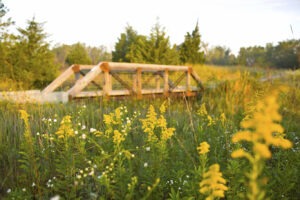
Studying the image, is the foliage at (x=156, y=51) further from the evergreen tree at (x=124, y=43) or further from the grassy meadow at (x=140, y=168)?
the grassy meadow at (x=140, y=168)

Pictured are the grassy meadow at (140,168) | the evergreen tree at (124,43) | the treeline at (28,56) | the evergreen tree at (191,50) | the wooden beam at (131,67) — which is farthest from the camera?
the evergreen tree at (124,43)

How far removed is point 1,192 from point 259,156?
2.15m

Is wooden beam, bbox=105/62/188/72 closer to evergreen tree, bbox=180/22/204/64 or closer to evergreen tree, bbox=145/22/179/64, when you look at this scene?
evergreen tree, bbox=145/22/179/64

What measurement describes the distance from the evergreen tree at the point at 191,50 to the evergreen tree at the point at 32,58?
11.7 meters

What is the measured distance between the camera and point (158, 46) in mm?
18125

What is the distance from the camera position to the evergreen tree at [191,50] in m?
21.6

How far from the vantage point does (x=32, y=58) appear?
12859 mm

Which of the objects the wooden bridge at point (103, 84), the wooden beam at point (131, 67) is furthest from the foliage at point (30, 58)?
the wooden beam at point (131, 67)

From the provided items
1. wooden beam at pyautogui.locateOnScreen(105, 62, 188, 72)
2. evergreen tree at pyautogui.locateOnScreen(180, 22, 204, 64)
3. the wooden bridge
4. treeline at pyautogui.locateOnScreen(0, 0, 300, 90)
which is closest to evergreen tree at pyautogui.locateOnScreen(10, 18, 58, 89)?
treeline at pyautogui.locateOnScreen(0, 0, 300, 90)

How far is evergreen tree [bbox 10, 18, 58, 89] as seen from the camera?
1193 centimetres

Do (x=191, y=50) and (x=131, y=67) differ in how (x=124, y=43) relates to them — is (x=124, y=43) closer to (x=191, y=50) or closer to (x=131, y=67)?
(x=191, y=50)

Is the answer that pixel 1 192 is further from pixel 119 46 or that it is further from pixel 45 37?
pixel 119 46

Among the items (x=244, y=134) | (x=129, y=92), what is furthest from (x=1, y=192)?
(x=129, y=92)

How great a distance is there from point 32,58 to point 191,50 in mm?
13099
